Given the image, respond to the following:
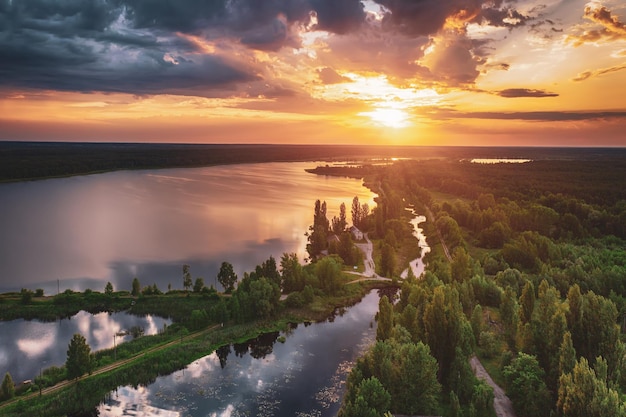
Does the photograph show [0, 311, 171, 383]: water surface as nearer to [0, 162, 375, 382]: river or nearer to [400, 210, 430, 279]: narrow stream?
[0, 162, 375, 382]: river

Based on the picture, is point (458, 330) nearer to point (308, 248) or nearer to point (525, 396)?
point (525, 396)

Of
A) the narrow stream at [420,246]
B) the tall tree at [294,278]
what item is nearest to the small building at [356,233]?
the narrow stream at [420,246]

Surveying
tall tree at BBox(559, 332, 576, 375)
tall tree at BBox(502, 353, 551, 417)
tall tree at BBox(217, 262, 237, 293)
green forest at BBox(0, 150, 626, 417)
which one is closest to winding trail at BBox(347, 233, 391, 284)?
green forest at BBox(0, 150, 626, 417)

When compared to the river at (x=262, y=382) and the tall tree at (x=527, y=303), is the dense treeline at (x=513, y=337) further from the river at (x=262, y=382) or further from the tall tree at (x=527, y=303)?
the river at (x=262, y=382)

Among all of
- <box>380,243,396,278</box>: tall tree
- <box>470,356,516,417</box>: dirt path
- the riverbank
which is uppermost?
<box>380,243,396,278</box>: tall tree

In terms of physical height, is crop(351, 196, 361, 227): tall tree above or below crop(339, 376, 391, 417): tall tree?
above

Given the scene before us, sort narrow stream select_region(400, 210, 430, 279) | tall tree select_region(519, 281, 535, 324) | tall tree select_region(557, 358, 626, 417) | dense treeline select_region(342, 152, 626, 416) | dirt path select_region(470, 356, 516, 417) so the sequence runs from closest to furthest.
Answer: tall tree select_region(557, 358, 626, 417), dense treeline select_region(342, 152, 626, 416), dirt path select_region(470, 356, 516, 417), tall tree select_region(519, 281, 535, 324), narrow stream select_region(400, 210, 430, 279)

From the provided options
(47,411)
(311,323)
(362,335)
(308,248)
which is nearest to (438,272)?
(362,335)
